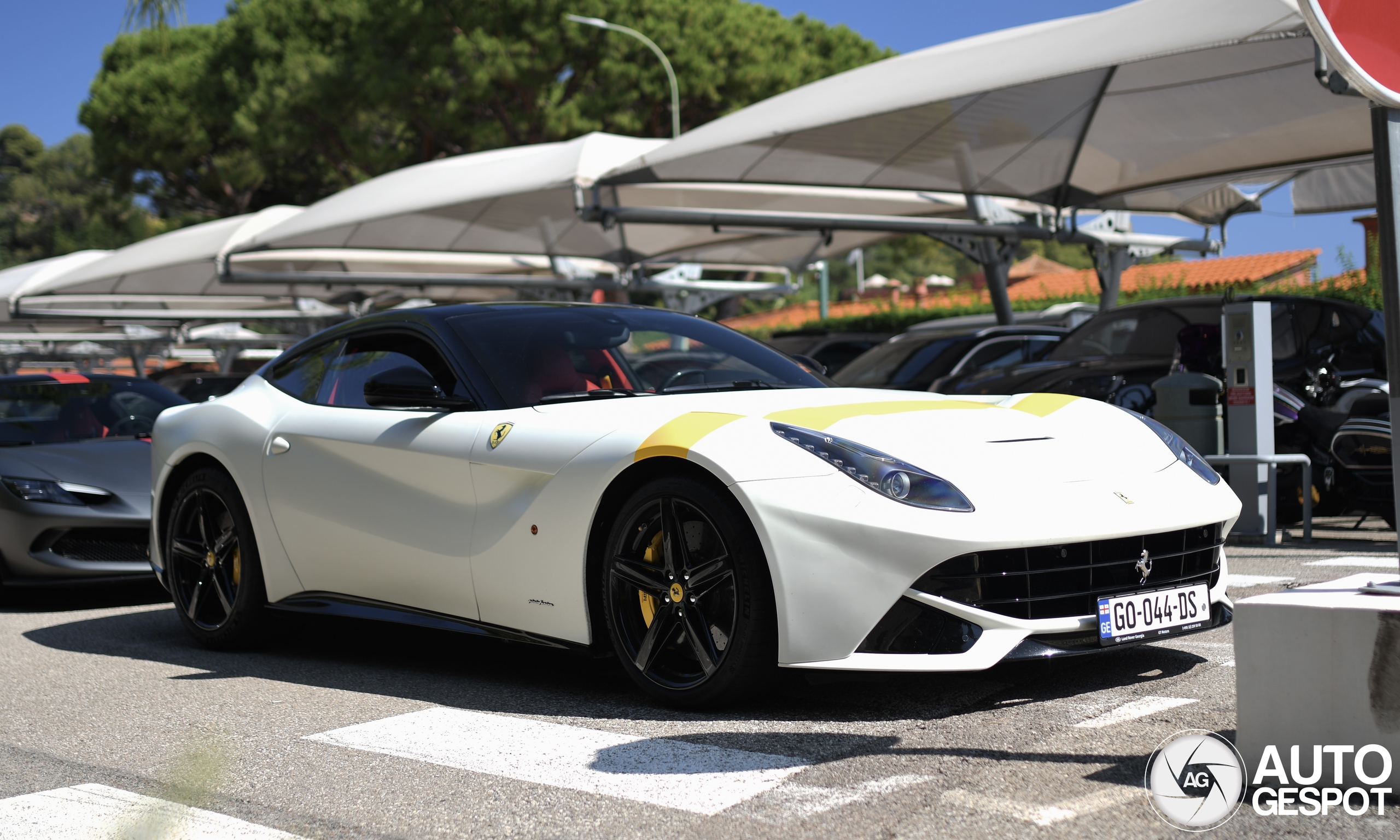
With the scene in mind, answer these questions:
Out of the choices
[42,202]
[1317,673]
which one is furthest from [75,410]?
[42,202]

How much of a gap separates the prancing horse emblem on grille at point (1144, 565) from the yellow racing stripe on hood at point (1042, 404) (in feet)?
2.07

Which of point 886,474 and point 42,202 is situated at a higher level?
point 42,202

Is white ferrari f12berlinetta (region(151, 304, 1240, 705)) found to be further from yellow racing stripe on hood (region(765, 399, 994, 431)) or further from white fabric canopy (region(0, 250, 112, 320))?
white fabric canopy (region(0, 250, 112, 320))

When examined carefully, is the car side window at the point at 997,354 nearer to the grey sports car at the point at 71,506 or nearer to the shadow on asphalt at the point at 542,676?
the grey sports car at the point at 71,506

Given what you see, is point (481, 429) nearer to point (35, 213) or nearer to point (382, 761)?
point (382, 761)

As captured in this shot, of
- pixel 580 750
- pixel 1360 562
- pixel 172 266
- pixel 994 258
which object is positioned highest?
pixel 172 266

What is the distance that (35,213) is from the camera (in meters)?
80.4

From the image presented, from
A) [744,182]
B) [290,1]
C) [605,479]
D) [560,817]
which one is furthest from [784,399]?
[290,1]

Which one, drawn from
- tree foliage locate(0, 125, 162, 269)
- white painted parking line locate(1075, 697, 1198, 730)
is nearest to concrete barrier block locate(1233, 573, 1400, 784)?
white painted parking line locate(1075, 697, 1198, 730)

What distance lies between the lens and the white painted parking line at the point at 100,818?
2.97 meters

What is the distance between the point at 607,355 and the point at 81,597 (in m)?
4.60

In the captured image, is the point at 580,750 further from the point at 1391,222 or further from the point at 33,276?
the point at 33,276

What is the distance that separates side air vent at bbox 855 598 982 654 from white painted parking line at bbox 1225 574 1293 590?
9.38 feet

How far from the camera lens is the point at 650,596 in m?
3.97
